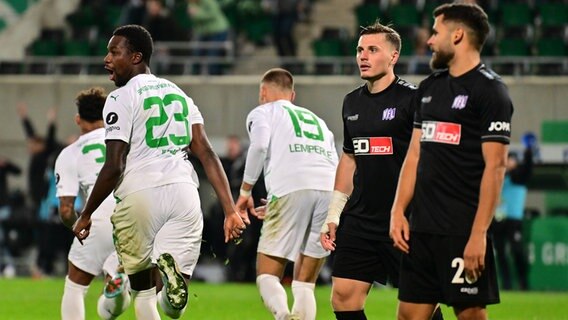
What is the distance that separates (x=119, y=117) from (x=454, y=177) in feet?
8.12

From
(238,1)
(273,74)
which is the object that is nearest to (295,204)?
(273,74)

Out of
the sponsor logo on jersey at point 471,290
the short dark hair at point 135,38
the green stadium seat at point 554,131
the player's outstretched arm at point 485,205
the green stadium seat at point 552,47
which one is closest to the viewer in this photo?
the player's outstretched arm at point 485,205

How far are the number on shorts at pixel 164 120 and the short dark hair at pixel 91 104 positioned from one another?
2118 millimetres

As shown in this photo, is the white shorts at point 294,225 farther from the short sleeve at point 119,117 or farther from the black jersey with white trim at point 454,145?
the black jersey with white trim at point 454,145

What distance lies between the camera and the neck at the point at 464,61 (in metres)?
7.51

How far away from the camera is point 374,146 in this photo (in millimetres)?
9383

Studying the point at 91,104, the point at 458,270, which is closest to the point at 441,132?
the point at 458,270

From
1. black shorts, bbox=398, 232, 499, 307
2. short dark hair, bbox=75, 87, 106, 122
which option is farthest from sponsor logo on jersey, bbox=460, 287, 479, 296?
short dark hair, bbox=75, 87, 106, 122

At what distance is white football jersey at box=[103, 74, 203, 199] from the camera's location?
896cm

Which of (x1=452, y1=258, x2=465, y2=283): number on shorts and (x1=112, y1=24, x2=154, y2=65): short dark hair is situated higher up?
(x1=112, y1=24, x2=154, y2=65): short dark hair

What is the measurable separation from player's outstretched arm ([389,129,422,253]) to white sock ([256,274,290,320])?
343 cm

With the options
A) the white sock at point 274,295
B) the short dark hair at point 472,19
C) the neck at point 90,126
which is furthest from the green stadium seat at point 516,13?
the short dark hair at point 472,19

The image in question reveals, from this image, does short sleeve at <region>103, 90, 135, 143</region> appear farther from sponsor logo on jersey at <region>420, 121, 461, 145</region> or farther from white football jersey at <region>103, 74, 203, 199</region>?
sponsor logo on jersey at <region>420, 121, 461, 145</region>

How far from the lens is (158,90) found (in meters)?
9.11
